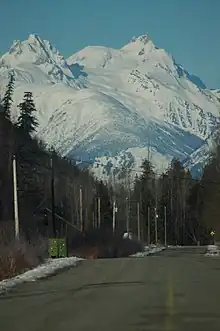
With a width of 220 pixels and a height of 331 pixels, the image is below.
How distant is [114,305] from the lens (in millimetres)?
17516

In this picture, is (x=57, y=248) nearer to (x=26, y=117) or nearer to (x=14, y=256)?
(x=14, y=256)

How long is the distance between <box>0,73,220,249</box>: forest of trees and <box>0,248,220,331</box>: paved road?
29687 mm

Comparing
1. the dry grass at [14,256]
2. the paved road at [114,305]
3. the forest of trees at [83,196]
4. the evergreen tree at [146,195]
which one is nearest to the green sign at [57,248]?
the forest of trees at [83,196]

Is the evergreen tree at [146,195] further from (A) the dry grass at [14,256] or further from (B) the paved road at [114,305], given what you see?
(B) the paved road at [114,305]

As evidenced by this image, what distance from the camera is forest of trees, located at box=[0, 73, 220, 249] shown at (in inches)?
2992

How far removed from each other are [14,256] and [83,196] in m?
90.9

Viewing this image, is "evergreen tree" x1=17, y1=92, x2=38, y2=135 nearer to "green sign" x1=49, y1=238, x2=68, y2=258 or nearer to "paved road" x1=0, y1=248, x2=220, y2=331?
"green sign" x1=49, y1=238, x2=68, y2=258

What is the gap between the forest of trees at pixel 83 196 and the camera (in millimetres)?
76000

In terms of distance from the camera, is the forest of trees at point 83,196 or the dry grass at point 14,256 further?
the forest of trees at point 83,196

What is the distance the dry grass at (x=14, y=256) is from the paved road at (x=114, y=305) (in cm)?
316

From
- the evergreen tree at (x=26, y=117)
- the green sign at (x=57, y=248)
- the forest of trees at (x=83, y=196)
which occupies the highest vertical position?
the evergreen tree at (x=26, y=117)

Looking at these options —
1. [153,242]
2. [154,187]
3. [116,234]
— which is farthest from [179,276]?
[154,187]

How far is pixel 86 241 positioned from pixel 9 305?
51.6 m

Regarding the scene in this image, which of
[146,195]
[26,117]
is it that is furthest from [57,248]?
[146,195]
